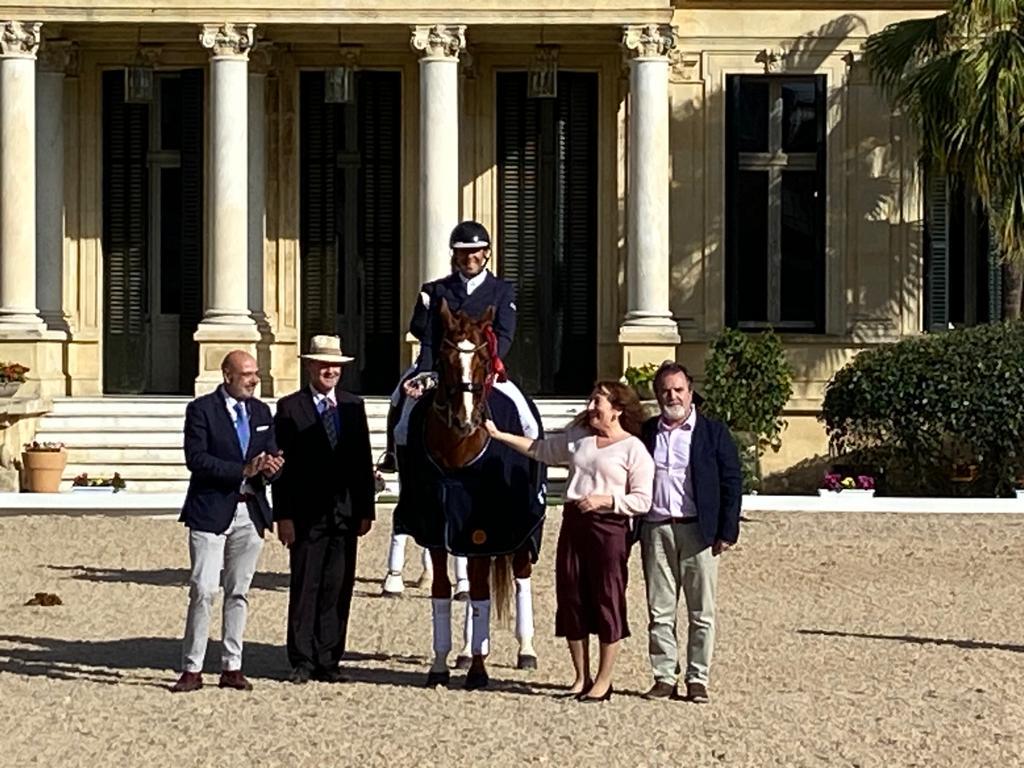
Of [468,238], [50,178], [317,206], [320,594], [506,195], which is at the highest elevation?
[50,178]

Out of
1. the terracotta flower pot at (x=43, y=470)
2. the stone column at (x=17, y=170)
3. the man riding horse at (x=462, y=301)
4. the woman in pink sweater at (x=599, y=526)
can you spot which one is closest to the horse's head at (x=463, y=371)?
the woman in pink sweater at (x=599, y=526)

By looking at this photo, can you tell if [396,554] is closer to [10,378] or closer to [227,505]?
[227,505]

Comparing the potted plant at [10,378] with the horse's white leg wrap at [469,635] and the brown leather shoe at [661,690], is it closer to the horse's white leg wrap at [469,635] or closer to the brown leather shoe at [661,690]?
the horse's white leg wrap at [469,635]

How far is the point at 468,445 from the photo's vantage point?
11.5 m

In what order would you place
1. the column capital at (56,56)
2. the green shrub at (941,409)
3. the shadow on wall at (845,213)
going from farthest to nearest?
the shadow on wall at (845,213) → the column capital at (56,56) → the green shrub at (941,409)

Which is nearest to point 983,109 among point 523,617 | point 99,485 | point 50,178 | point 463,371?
point 99,485

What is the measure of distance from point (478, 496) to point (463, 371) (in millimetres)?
694

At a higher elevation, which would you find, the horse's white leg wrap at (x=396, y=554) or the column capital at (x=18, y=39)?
the column capital at (x=18, y=39)

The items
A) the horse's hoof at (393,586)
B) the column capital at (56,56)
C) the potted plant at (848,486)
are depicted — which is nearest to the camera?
the horse's hoof at (393,586)

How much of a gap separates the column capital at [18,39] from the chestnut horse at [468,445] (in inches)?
515

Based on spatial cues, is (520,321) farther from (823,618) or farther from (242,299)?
(823,618)

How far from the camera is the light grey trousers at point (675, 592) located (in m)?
11.1

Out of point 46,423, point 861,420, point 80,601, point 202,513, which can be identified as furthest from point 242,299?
point 202,513

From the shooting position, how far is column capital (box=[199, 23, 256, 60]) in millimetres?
23859
